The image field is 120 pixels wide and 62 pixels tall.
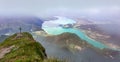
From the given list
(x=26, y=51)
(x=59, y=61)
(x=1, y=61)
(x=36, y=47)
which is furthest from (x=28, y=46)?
(x=59, y=61)

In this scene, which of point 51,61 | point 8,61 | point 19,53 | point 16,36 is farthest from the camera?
point 16,36

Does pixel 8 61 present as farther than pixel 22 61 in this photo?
Yes

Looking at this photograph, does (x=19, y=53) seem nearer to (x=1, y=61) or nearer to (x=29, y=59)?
(x=1, y=61)

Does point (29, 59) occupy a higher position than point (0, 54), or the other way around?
point (29, 59)

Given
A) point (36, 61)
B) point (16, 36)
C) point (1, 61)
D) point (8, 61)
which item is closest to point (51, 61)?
point (36, 61)

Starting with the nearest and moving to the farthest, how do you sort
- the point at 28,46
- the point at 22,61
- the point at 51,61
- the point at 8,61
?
1. the point at 51,61
2. the point at 22,61
3. the point at 8,61
4. the point at 28,46

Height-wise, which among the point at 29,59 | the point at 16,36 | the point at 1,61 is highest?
the point at 29,59

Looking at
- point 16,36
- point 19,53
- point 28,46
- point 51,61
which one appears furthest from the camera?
point 16,36

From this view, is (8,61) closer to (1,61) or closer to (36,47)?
(1,61)

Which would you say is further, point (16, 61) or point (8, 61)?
point (8, 61)
